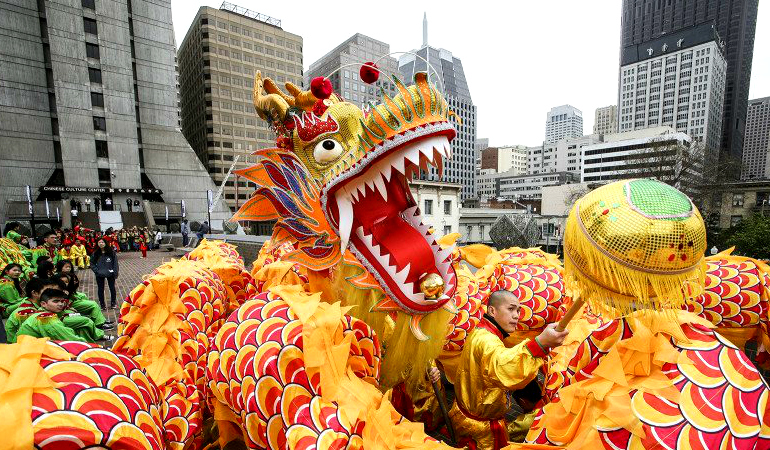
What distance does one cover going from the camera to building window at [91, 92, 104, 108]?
26.5m

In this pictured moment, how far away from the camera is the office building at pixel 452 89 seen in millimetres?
1698

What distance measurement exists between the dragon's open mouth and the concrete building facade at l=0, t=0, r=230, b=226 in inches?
1270

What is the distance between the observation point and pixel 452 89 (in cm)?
1725

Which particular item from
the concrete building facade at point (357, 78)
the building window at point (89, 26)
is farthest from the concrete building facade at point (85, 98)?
the concrete building facade at point (357, 78)

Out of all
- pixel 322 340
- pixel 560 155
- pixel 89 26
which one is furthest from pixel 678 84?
pixel 322 340

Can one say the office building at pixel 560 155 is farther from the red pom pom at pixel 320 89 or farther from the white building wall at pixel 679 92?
the red pom pom at pixel 320 89

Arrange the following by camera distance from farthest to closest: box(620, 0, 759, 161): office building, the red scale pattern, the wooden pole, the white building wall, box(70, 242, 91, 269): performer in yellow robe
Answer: box(620, 0, 759, 161): office building < the white building wall < box(70, 242, 91, 269): performer in yellow robe < the wooden pole < the red scale pattern

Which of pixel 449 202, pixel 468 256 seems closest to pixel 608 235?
pixel 468 256

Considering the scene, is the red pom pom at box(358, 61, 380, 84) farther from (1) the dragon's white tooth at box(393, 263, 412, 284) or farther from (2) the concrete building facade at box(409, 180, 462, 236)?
(2) the concrete building facade at box(409, 180, 462, 236)

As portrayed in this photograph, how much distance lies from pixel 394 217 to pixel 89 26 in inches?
1382

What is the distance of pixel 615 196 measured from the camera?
3.85 feet

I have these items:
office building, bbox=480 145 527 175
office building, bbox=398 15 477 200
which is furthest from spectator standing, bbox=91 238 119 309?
office building, bbox=480 145 527 175

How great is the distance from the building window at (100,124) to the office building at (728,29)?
90.2 m

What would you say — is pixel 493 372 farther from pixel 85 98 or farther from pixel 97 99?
pixel 97 99
